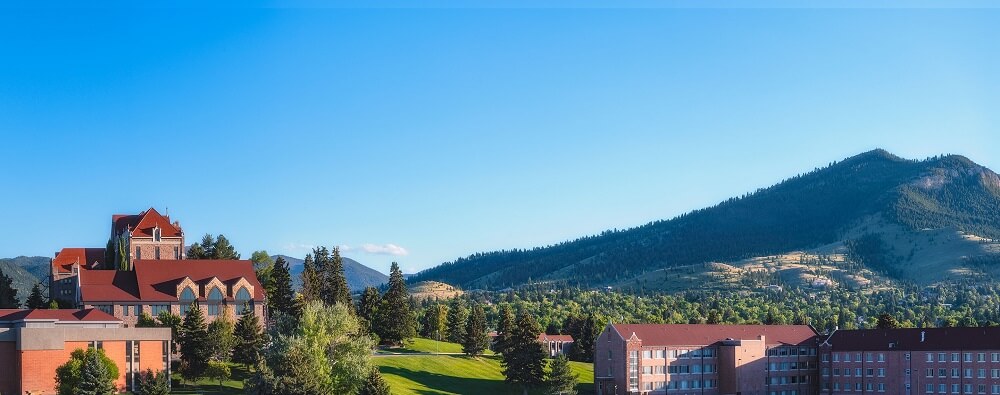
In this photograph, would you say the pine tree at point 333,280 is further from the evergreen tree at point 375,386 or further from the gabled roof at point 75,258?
the evergreen tree at point 375,386

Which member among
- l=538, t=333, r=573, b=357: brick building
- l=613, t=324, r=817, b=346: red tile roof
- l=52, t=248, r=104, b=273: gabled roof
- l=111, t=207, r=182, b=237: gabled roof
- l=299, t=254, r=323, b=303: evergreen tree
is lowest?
l=538, t=333, r=573, b=357: brick building

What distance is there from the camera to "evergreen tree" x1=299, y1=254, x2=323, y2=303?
11476cm

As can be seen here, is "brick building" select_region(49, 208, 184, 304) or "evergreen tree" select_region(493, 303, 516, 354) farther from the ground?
"brick building" select_region(49, 208, 184, 304)

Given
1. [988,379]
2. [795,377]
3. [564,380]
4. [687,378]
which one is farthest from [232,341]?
[988,379]

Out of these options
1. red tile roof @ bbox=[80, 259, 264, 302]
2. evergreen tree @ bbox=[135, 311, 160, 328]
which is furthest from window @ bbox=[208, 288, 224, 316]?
evergreen tree @ bbox=[135, 311, 160, 328]

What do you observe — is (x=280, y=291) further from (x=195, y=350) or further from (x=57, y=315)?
(x=57, y=315)

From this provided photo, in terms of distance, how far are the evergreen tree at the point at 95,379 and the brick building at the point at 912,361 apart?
Answer: 77682 mm

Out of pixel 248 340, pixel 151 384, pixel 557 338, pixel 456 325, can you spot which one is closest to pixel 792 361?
pixel 557 338

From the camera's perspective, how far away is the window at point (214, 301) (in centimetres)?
10869

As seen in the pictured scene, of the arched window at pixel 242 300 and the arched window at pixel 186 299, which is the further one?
the arched window at pixel 242 300

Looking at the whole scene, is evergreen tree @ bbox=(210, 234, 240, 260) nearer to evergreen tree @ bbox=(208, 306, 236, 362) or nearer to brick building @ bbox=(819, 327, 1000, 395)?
evergreen tree @ bbox=(208, 306, 236, 362)

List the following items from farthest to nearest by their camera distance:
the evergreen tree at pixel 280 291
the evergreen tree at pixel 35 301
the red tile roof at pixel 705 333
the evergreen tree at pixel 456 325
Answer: the evergreen tree at pixel 456 325 → the evergreen tree at pixel 280 291 → the red tile roof at pixel 705 333 → the evergreen tree at pixel 35 301

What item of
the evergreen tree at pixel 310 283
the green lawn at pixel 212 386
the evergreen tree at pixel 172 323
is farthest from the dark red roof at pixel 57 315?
the evergreen tree at pixel 310 283

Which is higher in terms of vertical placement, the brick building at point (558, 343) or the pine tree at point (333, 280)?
the pine tree at point (333, 280)
